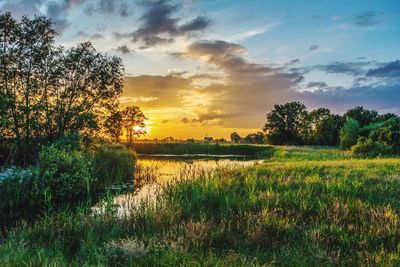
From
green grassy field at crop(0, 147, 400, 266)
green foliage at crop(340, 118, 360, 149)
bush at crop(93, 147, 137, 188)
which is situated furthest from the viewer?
green foliage at crop(340, 118, 360, 149)

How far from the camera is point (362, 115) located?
98.4 m

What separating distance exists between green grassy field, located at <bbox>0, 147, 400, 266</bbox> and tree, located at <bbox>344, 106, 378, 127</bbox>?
3400 inches

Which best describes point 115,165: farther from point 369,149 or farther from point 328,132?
point 328,132

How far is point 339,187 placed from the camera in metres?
15.8

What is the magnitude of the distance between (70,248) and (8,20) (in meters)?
30.1

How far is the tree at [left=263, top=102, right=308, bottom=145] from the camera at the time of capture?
11362 centimetres

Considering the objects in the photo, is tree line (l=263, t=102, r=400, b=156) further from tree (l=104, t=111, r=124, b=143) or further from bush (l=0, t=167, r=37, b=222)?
bush (l=0, t=167, r=37, b=222)

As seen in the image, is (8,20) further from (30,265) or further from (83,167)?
(30,265)

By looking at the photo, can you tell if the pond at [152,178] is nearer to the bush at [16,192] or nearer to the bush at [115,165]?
the bush at [115,165]

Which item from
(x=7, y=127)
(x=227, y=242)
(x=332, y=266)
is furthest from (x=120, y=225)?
(x=7, y=127)

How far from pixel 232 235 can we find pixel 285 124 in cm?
10761

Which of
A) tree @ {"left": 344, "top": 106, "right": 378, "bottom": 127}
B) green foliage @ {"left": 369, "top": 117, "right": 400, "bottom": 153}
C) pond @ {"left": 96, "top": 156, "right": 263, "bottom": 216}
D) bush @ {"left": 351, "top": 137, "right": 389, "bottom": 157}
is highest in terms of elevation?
tree @ {"left": 344, "top": 106, "right": 378, "bottom": 127}

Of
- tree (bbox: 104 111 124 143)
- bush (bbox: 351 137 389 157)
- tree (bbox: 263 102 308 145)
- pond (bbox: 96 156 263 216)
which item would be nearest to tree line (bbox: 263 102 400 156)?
tree (bbox: 263 102 308 145)

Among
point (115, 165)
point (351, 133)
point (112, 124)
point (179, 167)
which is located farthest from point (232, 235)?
point (351, 133)
